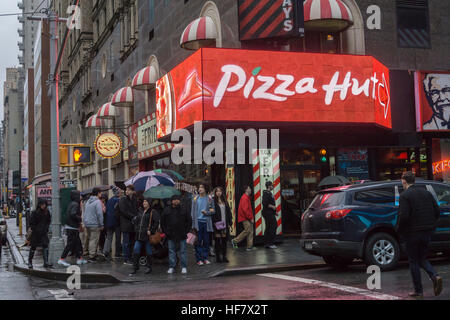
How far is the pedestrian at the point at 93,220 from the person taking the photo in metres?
15.2

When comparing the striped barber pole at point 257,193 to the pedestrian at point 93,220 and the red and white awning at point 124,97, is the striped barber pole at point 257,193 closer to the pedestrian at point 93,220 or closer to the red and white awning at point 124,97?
the pedestrian at point 93,220

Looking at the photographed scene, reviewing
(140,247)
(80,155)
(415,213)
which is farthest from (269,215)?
(415,213)

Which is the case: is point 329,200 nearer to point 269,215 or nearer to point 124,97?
point 269,215

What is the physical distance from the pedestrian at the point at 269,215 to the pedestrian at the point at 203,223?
2531 mm

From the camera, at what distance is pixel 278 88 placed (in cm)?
1634

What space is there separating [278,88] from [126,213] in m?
5.74

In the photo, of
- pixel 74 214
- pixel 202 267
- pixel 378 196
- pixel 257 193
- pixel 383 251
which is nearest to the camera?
pixel 383 251

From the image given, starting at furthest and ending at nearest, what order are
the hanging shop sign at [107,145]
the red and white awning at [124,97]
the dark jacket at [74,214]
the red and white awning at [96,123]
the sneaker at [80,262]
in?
the red and white awning at [96,123], the red and white awning at [124,97], the hanging shop sign at [107,145], the sneaker at [80,262], the dark jacket at [74,214]

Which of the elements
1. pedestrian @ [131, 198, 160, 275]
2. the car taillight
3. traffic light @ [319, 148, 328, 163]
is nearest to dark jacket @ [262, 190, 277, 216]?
traffic light @ [319, 148, 328, 163]

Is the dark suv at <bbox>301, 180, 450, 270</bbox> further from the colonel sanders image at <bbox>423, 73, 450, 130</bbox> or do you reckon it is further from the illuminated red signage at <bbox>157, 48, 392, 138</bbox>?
the colonel sanders image at <bbox>423, 73, 450, 130</bbox>

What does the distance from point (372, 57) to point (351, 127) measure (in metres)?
2.29

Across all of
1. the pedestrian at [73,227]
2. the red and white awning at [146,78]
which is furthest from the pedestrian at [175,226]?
the red and white awning at [146,78]

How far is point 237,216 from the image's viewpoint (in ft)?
56.3
